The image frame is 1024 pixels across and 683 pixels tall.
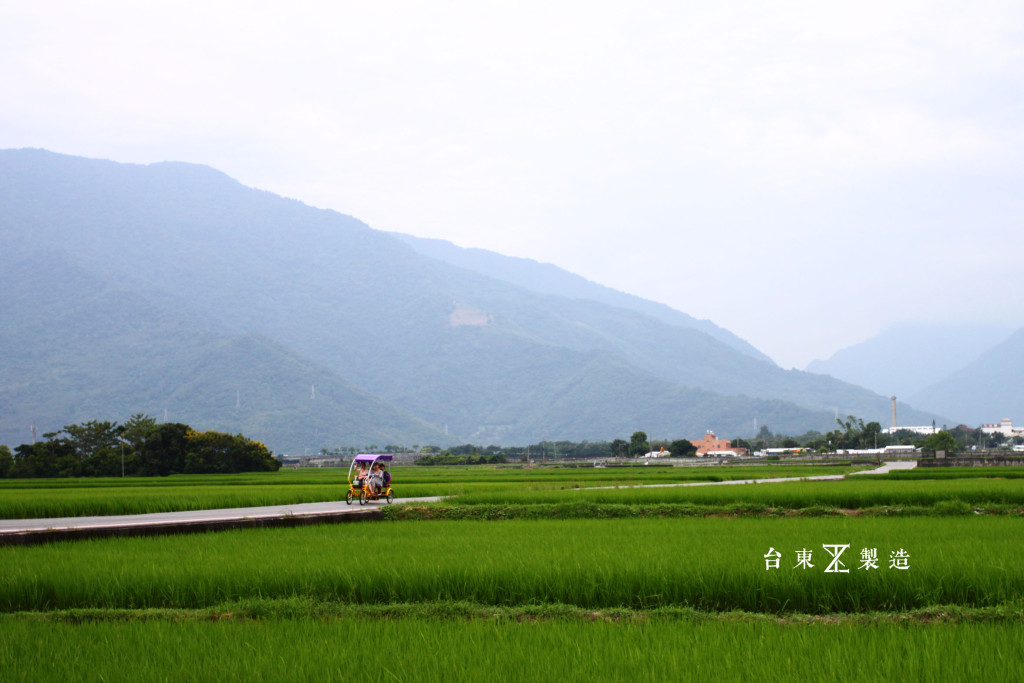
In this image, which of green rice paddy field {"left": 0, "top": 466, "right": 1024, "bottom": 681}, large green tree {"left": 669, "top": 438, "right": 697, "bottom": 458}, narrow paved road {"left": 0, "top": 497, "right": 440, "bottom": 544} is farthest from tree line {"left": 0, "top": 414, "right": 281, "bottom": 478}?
large green tree {"left": 669, "top": 438, "right": 697, "bottom": 458}

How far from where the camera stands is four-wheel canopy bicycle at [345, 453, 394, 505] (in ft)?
80.5

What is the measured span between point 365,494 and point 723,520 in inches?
459

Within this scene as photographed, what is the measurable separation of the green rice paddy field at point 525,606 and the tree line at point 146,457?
1946 inches

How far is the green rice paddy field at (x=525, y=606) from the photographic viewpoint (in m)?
6.61

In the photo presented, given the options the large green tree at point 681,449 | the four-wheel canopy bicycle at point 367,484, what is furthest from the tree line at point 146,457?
the large green tree at point 681,449

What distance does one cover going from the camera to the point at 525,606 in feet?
30.0

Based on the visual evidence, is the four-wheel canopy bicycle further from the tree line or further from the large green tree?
the large green tree

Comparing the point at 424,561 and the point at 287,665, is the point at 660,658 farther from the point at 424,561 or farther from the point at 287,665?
the point at 424,561

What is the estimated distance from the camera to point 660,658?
22.0ft

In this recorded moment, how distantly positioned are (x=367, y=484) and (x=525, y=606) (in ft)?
54.2

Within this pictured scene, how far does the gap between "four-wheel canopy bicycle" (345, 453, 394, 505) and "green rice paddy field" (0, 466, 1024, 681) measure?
889 centimetres

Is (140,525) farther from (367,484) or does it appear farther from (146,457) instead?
(146,457)

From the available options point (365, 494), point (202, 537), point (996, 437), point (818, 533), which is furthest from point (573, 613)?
point (996, 437)

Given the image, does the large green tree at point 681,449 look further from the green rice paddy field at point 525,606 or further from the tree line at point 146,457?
the green rice paddy field at point 525,606
